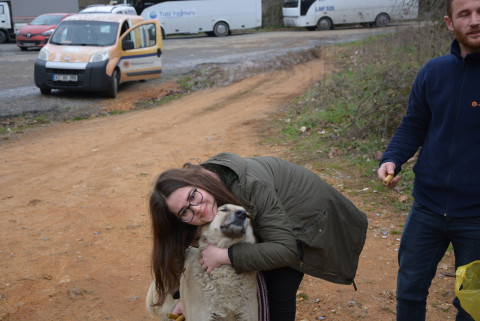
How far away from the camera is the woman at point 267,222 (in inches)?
95.7

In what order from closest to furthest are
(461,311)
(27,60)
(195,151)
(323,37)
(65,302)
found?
(461,311) < (65,302) < (195,151) < (27,60) < (323,37)

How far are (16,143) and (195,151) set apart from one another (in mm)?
3564

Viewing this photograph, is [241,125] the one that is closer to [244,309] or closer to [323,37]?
[244,309]

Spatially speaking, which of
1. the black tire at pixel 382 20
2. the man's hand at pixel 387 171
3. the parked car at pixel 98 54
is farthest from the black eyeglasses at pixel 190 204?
the black tire at pixel 382 20

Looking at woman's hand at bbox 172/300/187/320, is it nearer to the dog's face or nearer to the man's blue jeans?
the dog's face

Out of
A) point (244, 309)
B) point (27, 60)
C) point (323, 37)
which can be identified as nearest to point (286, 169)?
point (244, 309)

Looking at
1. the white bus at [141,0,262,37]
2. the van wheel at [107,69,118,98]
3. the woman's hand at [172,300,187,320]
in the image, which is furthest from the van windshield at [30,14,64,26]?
the woman's hand at [172,300,187,320]

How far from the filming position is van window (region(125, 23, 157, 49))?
14.4 meters

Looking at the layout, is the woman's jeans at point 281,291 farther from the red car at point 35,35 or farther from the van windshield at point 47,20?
the van windshield at point 47,20

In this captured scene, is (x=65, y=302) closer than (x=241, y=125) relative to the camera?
Yes

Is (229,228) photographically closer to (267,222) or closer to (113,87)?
(267,222)

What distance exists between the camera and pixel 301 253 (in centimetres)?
262

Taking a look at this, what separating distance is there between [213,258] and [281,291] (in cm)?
50

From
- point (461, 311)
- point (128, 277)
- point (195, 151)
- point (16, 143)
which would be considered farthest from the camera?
point (16, 143)
